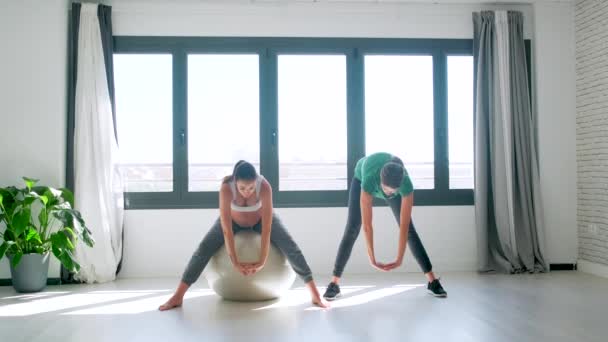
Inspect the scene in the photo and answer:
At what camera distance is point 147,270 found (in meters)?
4.96

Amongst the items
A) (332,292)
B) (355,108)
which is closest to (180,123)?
(355,108)

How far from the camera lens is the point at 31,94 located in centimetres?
468

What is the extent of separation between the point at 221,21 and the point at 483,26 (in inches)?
96.5

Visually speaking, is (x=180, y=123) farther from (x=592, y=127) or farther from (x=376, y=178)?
(x=592, y=127)

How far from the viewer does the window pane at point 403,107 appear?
534 cm

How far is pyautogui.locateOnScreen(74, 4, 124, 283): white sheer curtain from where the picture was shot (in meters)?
4.72

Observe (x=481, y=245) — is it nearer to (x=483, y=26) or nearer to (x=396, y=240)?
(x=396, y=240)

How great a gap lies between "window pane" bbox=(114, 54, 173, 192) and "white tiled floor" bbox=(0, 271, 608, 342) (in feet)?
3.92

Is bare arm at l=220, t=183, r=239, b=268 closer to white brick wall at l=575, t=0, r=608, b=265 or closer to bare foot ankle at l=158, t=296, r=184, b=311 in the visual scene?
bare foot ankle at l=158, t=296, r=184, b=311

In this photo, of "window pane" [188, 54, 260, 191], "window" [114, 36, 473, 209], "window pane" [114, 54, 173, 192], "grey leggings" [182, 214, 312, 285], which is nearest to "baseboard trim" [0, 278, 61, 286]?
"window" [114, 36, 473, 209]

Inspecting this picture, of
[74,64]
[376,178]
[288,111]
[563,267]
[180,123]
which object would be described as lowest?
[563,267]

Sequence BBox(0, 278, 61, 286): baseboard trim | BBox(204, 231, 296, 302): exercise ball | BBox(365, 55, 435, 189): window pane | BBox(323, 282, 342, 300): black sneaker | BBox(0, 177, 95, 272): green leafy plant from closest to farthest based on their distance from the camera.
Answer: BBox(204, 231, 296, 302): exercise ball, BBox(323, 282, 342, 300): black sneaker, BBox(0, 177, 95, 272): green leafy plant, BBox(0, 278, 61, 286): baseboard trim, BBox(365, 55, 435, 189): window pane

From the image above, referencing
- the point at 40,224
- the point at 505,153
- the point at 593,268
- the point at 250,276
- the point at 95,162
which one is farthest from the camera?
the point at 505,153

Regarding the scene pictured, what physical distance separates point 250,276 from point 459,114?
2907 millimetres
